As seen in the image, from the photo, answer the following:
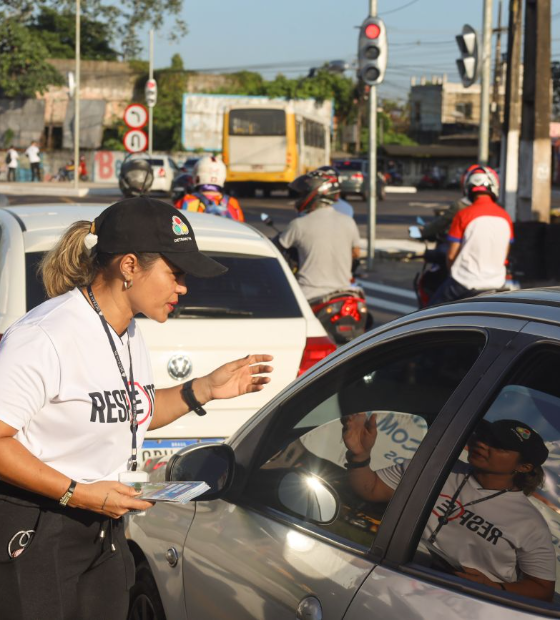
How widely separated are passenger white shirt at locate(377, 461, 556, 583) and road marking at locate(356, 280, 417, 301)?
12863mm

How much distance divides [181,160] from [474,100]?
51.5 meters

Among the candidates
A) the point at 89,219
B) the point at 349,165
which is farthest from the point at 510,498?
the point at 349,165

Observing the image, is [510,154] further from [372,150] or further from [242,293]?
[242,293]

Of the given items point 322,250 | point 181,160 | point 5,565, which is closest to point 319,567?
point 5,565

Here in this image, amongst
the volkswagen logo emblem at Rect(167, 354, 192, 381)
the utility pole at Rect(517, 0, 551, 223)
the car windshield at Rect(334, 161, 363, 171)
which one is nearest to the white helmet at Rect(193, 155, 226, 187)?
the volkswagen logo emblem at Rect(167, 354, 192, 381)

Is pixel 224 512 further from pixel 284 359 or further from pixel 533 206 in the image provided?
pixel 533 206

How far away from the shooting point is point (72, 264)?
3.08 m

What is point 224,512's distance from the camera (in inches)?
123

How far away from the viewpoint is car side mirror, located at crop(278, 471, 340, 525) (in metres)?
2.82

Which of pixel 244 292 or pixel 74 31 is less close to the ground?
pixel 74 31

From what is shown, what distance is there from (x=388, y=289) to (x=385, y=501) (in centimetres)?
1383

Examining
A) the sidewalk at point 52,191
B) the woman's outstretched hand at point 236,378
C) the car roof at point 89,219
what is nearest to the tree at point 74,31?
the sidewalk at point 52,191

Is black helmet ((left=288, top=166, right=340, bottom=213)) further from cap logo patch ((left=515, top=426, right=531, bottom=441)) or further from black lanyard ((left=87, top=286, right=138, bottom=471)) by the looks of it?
cap logo patch ((left=515, top=426, right=531, bottom=441))

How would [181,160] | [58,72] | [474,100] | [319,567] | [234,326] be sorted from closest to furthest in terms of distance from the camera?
[319,567] → [234,326] → [181,160] → [58,72] → [474,100]
